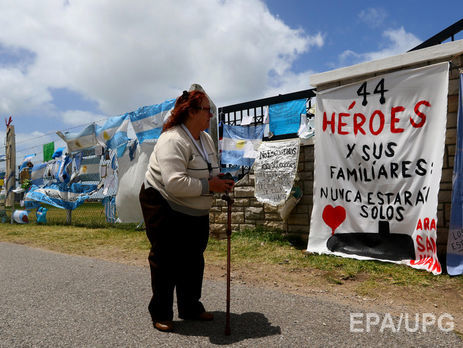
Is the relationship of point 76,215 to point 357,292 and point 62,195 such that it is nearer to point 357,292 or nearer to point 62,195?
point 62,195

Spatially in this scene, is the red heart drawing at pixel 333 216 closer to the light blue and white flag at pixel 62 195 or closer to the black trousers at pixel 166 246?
the black trousers at pixel 166 246

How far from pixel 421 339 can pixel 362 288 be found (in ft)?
4.88

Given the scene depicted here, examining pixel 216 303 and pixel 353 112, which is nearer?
Result: pixel 216 303

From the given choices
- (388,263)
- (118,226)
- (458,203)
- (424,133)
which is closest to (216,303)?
(388,263)

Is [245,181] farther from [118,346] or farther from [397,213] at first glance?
[118,346]

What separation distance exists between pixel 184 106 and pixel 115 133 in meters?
6.76

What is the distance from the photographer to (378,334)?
271 cm

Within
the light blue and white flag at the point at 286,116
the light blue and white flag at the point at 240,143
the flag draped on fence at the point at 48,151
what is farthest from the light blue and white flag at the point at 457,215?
the flag draped on fence at the point at 48,151

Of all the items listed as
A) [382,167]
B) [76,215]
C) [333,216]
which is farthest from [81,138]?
[382,167]

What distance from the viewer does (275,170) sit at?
644 cm

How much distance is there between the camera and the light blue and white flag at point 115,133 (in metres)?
8.81

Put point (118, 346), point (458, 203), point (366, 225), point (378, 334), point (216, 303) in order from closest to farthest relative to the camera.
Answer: point (118, 346)
point (378, 334)
point (216, 303)
point (458, 203)
point (366, 225)

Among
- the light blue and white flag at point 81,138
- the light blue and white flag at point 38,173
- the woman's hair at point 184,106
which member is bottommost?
the light blue and white flag at point 38,173

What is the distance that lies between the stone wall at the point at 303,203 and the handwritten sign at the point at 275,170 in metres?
0.17
